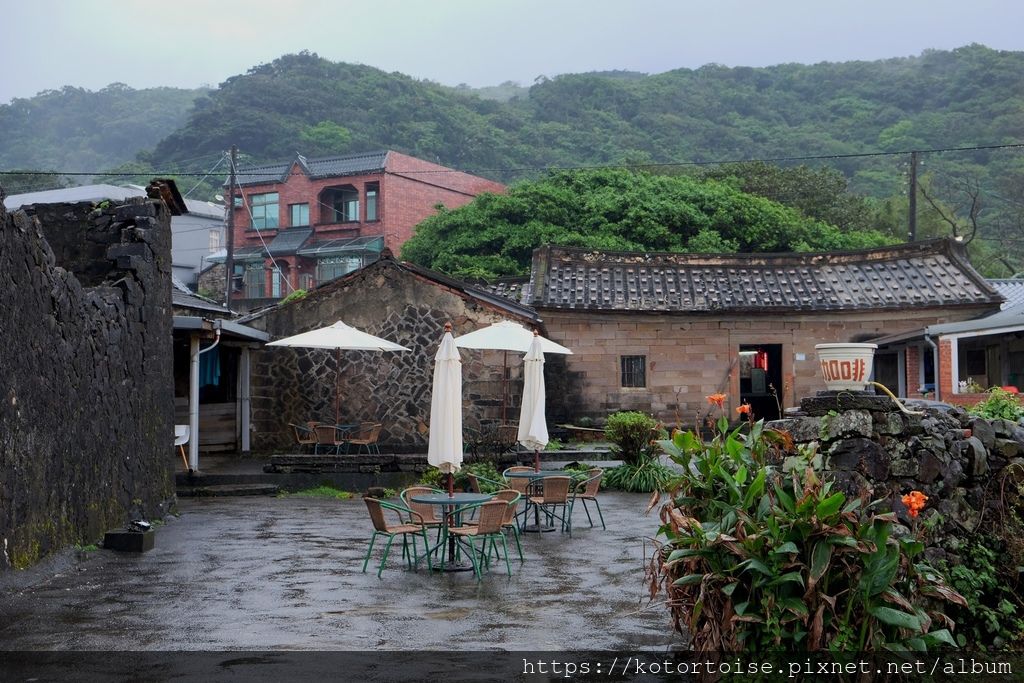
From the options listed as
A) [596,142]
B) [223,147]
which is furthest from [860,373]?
[223,147]

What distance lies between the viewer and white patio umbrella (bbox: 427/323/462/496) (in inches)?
420

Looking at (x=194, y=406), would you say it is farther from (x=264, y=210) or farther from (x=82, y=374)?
(x=264, y=210)

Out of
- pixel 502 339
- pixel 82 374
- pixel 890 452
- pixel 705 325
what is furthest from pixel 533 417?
pixel 705 325

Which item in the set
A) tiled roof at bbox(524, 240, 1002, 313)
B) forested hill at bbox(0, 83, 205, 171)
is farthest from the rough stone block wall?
forested hill at bbox(0, 83, 205, 171)

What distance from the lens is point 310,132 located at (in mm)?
62969

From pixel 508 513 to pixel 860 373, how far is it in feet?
11.4

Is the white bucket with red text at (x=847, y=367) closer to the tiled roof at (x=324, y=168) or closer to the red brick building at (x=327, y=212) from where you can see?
the red brick building at (x=327, y=212)

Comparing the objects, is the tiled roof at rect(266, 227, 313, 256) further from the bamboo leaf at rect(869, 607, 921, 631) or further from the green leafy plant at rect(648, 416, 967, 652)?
the bamboo leaf at rect(869, 607, 921, 631)

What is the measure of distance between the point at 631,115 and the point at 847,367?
58.4m

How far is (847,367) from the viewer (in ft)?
24.5

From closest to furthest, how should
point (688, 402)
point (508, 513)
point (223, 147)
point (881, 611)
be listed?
point (881, 611)
point (508, 513)
point (688, 402)
point (223, 147)

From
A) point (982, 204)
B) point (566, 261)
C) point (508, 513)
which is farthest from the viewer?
point (982, 204)

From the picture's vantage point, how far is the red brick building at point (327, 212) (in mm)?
49812

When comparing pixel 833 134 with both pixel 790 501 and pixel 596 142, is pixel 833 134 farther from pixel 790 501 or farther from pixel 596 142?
pixel 790 501
